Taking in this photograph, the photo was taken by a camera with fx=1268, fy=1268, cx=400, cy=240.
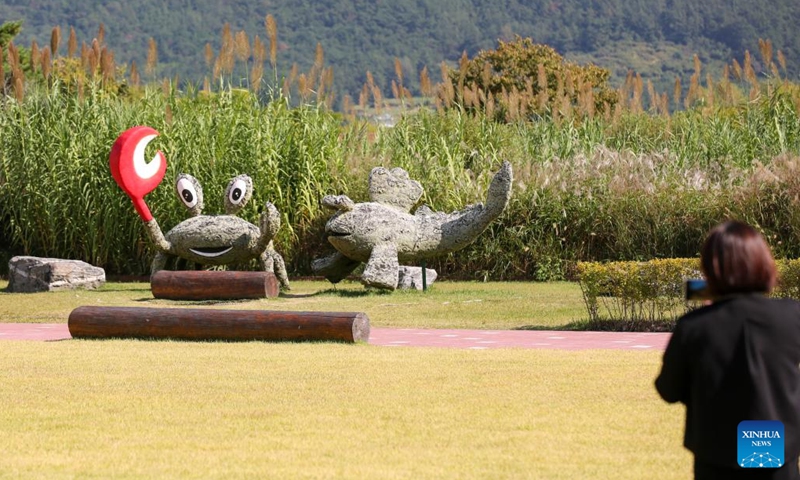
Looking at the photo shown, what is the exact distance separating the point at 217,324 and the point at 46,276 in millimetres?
6374

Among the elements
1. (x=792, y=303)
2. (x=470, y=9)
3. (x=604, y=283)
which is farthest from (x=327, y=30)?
(x=792, y=303)

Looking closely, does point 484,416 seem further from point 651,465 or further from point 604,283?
point 604,283

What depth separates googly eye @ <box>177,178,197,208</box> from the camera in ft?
59.6

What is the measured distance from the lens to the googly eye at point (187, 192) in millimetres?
18156

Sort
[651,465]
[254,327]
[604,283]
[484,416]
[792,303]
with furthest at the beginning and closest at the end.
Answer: [604,283] → [254,327] → [484,416] → [651,465] → [792,303]

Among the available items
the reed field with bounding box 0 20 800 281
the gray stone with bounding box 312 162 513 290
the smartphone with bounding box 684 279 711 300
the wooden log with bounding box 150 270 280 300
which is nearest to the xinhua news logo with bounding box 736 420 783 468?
the smartphone with bounding box 684 279 711 300

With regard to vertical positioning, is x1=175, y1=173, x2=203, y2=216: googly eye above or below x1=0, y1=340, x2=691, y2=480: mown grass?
above

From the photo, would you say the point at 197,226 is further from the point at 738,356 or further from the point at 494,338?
the point at 738,356

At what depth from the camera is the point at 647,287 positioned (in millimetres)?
12984

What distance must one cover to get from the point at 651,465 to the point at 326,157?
1469cm

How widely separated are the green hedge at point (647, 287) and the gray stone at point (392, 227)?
364cm

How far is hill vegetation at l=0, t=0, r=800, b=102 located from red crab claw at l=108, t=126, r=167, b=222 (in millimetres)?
93945

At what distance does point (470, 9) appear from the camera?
132 metres

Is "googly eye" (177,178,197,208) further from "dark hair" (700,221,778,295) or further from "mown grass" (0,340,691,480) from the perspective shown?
"dark hair" (700,221,778,295)
